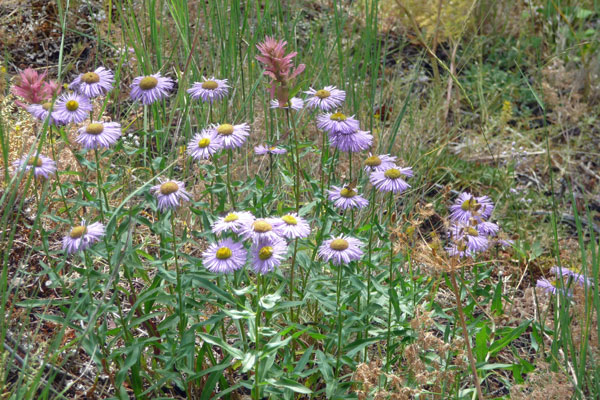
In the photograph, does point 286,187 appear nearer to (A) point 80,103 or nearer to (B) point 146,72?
(B) point 146,72

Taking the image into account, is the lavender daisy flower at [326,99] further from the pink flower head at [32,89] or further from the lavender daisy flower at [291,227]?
the pink flower head at [32,89]

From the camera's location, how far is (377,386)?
1950 mm

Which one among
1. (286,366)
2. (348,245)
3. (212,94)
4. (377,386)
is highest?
(212,94)

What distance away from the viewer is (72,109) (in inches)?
77.5

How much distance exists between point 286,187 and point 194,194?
57 centimetres

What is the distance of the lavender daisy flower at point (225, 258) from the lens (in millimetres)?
1652

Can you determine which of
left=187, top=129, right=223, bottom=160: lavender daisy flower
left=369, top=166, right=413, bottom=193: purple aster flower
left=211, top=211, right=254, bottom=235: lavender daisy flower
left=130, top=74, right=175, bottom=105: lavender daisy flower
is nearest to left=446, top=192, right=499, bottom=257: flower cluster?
left=369, top=166, right=413, bottom=193: purple aster flower

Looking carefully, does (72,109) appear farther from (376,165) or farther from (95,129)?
(376,165)

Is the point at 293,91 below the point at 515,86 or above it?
above

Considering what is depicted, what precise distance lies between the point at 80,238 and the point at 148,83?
23.7 inches

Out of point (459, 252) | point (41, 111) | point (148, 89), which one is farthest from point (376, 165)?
point (41, 111)

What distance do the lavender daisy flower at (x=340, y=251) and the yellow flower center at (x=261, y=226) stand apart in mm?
202

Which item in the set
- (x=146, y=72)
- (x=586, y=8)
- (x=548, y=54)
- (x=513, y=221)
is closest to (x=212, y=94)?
(x=146, y=72)

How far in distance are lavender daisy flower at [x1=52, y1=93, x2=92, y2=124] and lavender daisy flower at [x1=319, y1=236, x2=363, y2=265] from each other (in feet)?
2.72
